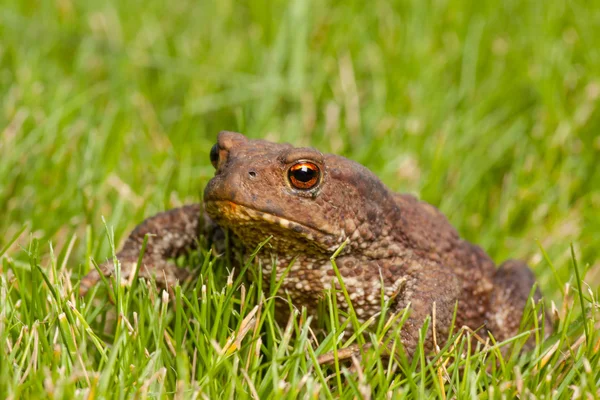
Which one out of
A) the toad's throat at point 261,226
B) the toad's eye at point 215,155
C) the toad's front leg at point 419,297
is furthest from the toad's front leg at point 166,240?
the toad's front leg at point 419,297

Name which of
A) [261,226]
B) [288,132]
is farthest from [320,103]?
[261,226]

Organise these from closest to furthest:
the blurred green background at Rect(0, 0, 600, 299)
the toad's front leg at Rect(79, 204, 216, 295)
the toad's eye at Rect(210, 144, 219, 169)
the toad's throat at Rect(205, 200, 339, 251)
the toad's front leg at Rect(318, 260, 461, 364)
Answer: the toad's throat at Rect(205, 200, 339, 251), the toad's front leg at Rect(318, 260, 461, 364), the toad's eye at Rect(210, 144, 219, 169), the toad's front leg at Rect(79, 204, 216, 295), the blurred green background at Rect(0, 0, 600, 299)

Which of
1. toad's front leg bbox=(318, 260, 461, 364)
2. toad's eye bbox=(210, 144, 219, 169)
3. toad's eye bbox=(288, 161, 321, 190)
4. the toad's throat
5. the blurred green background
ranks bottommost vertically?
toad's front leg bbox=(318, 260, 461, 364)

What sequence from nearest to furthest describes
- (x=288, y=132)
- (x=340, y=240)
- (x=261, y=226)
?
(x=261, y=226), (x=340, y=240), (x=288, y=132)

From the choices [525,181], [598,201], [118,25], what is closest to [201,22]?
[118,25]

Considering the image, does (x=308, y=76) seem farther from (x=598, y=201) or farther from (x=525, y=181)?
(x=598, y=201)

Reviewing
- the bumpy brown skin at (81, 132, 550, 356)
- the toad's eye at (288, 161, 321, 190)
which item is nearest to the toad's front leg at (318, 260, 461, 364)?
the bumpy brown skin at (81, 132, 550, 356)

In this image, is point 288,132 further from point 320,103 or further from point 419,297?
point 419,297

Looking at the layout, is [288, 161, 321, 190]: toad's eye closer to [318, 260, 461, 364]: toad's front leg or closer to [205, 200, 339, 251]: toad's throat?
[205, 200, 339, 251]: toad's throat
